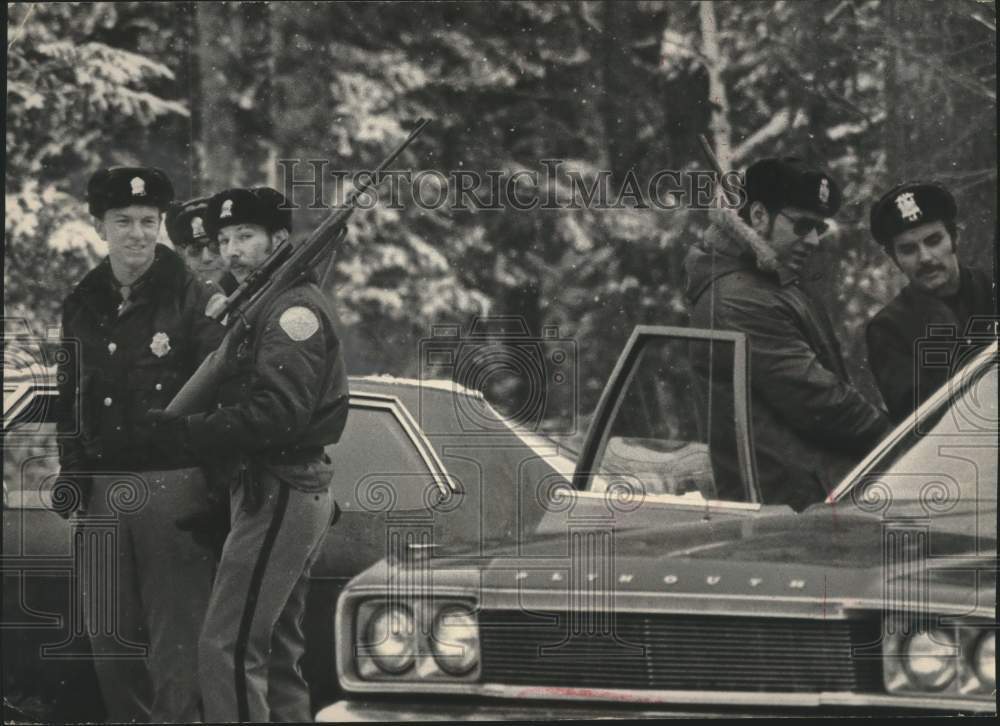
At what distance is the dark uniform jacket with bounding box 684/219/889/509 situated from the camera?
4496mm

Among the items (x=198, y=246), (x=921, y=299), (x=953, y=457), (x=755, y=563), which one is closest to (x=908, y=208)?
(x=921, y=299)

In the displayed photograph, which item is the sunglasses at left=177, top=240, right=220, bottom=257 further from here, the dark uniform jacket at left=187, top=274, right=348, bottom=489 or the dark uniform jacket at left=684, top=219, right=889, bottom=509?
the dark uniform jacket at left=684, top=219, right=889, bottom=509

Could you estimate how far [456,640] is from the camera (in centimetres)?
427

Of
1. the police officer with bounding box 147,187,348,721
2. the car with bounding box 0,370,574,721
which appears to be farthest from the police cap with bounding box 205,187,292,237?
the car with bounding box 0,370,574,721

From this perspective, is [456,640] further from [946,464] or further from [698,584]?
[946,464]

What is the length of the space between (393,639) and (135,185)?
1721mm

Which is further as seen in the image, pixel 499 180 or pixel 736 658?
pixel 499 180

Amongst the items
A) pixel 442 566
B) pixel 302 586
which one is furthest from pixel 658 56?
pixel 302 586

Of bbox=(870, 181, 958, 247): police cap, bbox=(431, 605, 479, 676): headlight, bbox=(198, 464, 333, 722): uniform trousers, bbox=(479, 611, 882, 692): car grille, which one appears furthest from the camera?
bbox=(870, 181, 958, 247): police cap

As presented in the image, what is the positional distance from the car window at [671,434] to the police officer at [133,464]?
1.36 metres

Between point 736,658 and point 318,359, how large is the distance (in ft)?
5.39

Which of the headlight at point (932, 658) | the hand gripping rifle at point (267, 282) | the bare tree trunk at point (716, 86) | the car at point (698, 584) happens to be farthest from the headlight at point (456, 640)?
the bare tree trunk at point (716, 86)

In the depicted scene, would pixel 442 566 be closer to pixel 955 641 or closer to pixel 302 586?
pixel 302 586

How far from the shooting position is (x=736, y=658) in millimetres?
4117
